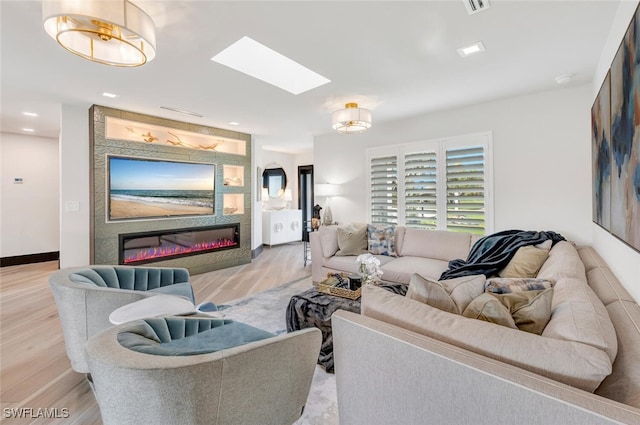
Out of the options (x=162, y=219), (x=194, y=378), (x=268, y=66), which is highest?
(x=268, y=66)

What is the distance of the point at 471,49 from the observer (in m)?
2.37

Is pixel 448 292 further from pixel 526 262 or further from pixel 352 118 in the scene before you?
pixel 352 118

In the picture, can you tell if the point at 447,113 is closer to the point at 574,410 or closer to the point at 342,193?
the point at 342,193

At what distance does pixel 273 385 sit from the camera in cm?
125

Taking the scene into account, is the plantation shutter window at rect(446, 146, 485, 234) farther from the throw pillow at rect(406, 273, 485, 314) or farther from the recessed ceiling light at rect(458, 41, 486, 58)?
the throw pillow at rect(406, 273, 485, 314)

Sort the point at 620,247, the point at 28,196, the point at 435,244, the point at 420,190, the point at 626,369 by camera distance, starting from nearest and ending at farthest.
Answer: the point at 626,369, the point at 620,247, the point at 435,244, the point at 420,190, the point at 28,196

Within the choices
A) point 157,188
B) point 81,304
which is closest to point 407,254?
point 81,304

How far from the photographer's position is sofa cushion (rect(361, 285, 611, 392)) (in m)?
0.79

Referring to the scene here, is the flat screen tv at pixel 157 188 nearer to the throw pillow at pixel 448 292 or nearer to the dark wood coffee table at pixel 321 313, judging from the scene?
the dark wood coffee table at pixel 321 313

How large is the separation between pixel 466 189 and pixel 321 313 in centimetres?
287

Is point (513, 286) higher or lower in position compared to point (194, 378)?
higher

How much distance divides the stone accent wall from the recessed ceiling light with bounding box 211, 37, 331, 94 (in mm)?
2405

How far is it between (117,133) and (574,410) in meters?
5.33

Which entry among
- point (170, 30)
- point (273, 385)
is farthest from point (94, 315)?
point (170, 30)
